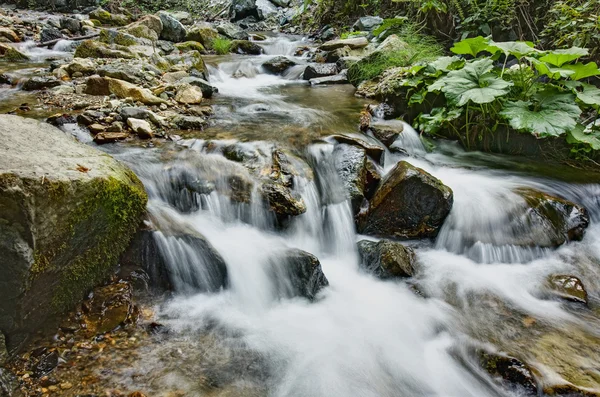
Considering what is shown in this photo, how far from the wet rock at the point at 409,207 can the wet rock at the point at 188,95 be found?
139 inches

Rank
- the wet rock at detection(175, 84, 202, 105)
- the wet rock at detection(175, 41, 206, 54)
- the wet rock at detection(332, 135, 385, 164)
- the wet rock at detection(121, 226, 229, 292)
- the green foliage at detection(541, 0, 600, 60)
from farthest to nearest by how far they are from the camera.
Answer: the wet rock at detection(175, 41, 206, 54) → the wet rock at detection(175, 84, 202, 105) → the green foliage at detection(541, 0, 600, 60) → the wet rock at detection(332, 135, 385, 164) → the wet rock at detection(121, 226, 229, 292)

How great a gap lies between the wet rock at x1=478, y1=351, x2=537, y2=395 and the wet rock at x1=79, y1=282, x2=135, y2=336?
233cm

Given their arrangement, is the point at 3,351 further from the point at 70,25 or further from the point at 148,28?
the point at 70,25

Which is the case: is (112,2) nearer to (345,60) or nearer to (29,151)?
(345,60)

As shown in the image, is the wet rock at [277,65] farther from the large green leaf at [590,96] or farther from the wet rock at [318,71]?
the large green leaf at [590,96]

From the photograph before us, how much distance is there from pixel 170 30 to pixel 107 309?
1210 cm

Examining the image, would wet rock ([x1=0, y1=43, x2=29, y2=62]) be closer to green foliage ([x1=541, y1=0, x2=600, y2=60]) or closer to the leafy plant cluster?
the leafy plant cluster

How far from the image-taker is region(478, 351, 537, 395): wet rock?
2.10 meters

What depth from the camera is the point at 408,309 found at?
2850 mm

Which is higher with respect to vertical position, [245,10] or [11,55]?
[245,10]

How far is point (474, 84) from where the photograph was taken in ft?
13.5

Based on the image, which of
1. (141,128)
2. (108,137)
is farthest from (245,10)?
(108,137)

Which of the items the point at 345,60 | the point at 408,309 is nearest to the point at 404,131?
the point at 408,309

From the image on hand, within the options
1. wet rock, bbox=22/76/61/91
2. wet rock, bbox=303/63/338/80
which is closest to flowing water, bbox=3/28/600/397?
wet rock, bbox=22/76/61/91
